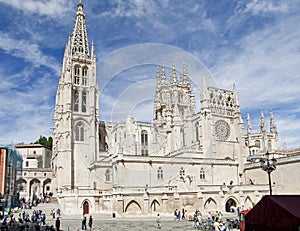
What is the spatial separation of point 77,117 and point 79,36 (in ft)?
50.2

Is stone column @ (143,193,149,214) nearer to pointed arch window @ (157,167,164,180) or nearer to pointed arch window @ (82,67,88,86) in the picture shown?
pointed arch window @ (157,167,164,180)

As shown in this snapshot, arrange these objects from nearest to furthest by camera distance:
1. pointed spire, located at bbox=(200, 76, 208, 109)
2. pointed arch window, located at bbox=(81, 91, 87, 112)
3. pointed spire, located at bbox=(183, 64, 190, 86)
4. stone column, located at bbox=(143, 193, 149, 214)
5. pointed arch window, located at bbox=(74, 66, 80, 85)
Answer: stone column, located at bbox=(143, 193, 149, 214)
pointed spire, located at bbox=(200, 76, 208, 109)
pointed arch window, located at bbox=(81, 91, 87, 112)
pointed arch window, located at bbox=(74, 66, 80, 85)
pointed spire, located at bbox=(183, 64, 190, 86)

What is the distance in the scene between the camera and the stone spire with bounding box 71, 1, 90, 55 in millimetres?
52906

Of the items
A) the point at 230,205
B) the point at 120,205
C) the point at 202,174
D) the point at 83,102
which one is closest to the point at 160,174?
the point at 202,174

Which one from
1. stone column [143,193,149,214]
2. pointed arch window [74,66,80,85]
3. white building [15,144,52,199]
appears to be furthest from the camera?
white building [15,144,52,199]

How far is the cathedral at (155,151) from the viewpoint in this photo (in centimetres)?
3481

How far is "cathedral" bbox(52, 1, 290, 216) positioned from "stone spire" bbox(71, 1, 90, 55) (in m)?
0.18

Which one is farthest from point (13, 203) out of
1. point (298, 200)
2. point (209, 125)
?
point (298, 200)

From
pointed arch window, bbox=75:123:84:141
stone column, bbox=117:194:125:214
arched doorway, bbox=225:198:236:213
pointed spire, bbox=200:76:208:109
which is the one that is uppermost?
pointed spire, bbox=200:76:208:109

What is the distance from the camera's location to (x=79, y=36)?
5422 cm

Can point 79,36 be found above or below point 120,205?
above

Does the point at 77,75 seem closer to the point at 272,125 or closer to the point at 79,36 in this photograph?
the point at 79,36

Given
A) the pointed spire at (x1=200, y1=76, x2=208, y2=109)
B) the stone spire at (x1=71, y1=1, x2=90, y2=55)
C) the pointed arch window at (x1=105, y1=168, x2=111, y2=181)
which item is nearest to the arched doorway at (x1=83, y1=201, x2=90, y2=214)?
the pointed arch window at (x1=105, y1=168, x2=111, y2=181)

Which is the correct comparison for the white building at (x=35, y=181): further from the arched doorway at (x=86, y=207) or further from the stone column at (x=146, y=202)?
the stone column at (x=146, y=202)
